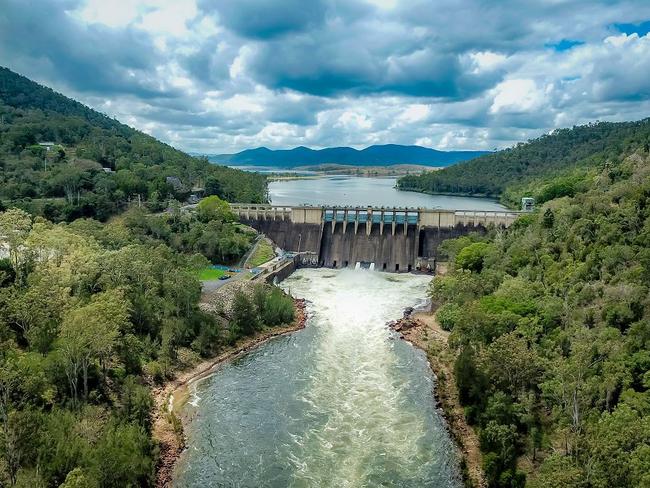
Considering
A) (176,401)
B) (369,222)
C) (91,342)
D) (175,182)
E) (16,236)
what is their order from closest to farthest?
(91,342) < (176,401) < (16,236) < (369,222) < (175,182)

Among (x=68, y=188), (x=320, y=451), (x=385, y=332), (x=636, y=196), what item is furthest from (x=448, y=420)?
(x=68, y=188)

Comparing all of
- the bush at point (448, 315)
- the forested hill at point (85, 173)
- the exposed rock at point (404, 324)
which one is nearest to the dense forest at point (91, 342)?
the exposed rock at point (404, 324)

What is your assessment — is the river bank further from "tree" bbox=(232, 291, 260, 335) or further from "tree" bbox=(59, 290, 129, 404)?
"tree" bbox=(59, 290, 129, 404)

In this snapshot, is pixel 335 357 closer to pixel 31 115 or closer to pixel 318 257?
pixel 318 257

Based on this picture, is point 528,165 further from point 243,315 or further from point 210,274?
point 243,315

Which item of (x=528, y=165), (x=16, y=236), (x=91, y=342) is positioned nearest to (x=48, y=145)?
(x=16, y=236)

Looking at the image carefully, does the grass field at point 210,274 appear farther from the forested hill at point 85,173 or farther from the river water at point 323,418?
the forested hill at point 85,173
